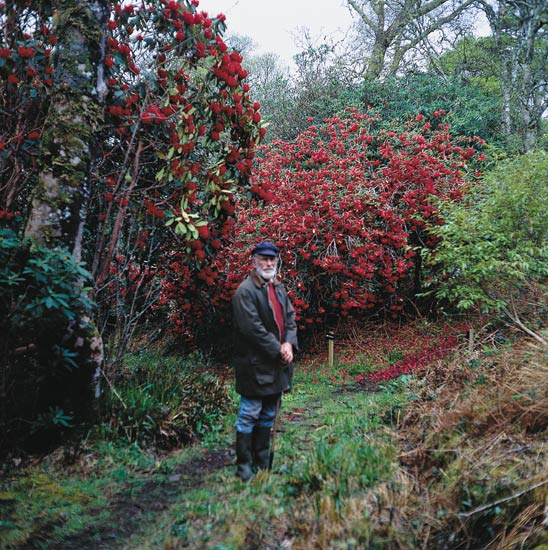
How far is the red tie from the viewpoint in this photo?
392cm

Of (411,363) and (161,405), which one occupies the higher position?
(161,405)

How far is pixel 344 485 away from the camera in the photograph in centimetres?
314

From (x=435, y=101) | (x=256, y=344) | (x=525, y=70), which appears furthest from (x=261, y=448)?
(x=525, y=70)

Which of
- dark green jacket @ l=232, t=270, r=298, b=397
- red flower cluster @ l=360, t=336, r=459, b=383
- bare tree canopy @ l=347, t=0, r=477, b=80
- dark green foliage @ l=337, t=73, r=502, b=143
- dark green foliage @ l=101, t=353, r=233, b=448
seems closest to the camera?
dark green jacket @ l=232, t=270, r=298, b=397

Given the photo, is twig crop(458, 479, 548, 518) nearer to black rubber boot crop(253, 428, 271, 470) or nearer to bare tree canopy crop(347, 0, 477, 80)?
black rubber boot crop(253, 428, 271, 470)

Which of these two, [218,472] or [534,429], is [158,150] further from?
[534,429]

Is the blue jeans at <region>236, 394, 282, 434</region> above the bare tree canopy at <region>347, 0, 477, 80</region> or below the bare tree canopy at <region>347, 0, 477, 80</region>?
below

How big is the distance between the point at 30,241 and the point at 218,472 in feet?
8.33

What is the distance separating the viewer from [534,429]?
3.57m

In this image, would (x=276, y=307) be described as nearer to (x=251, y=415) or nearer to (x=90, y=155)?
(x=251, y=415)

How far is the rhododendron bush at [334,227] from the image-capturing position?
26.3 ft

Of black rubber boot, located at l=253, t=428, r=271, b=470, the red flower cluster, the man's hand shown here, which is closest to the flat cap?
the man's hand

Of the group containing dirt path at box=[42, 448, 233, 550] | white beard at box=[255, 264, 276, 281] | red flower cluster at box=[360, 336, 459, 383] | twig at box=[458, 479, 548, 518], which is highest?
white beard at box=[255, 264, 276, 281]

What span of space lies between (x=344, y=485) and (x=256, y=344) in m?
1.20
